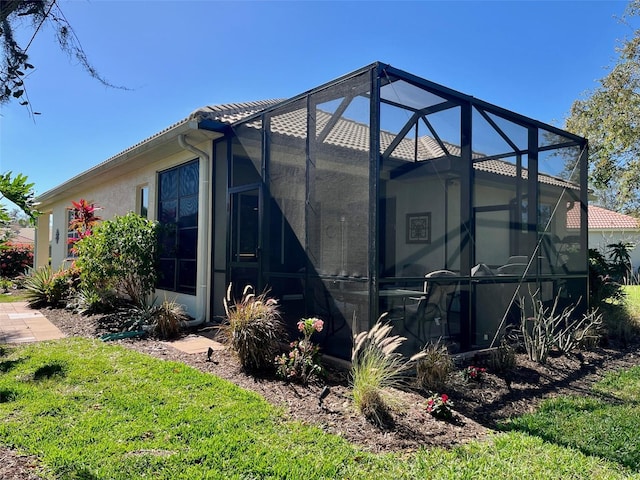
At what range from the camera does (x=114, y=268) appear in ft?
26.4

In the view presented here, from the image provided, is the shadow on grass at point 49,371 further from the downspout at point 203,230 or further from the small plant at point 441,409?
the small plant at point 441,409

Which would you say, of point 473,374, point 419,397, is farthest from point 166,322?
point 473,374

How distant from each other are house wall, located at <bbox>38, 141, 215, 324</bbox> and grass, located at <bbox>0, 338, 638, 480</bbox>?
3408 millimetres

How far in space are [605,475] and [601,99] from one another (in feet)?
48.0

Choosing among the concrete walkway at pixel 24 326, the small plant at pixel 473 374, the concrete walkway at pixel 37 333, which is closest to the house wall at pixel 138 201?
the concrete walkway at pixel 37 333

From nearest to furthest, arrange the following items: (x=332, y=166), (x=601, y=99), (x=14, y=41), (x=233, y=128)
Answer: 1. (x=14, y=41)
2. (x=332, y=166)
3. (x=233, y=128)
4. (x=601, y=99)

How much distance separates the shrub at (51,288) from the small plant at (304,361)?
763 centimetres

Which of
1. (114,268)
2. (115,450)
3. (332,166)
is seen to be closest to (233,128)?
(332,166)

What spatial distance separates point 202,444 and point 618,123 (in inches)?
596

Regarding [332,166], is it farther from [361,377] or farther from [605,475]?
[605,475]

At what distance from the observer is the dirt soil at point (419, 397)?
3295 mm

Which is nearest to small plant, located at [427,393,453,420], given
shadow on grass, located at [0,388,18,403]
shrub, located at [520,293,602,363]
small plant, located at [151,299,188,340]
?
shrub, located at [520,293,602,363]

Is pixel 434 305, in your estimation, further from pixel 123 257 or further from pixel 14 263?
pixel 14 263

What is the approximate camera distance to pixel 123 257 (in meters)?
8.09
